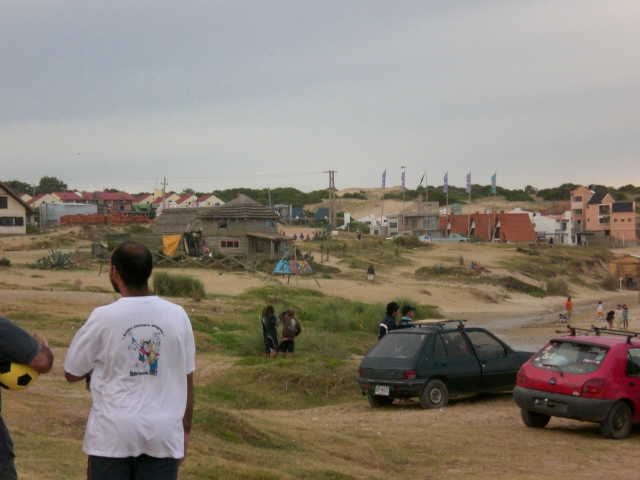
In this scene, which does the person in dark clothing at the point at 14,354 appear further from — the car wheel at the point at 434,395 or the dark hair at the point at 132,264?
the car wheel at the point at 434,395

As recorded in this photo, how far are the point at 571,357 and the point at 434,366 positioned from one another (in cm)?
263

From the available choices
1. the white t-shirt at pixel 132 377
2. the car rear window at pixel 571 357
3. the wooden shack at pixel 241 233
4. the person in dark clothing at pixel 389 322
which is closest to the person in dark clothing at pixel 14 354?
the white t-shirt at pixel 132 377

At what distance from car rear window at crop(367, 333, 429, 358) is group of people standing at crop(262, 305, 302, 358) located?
4.39 m

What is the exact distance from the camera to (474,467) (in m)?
8.66

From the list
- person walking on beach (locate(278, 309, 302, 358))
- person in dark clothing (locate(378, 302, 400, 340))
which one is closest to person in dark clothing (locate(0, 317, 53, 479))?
person in dark clothing (locate(378, 302, 400, 340))

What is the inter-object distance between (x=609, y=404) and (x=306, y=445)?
162 inches

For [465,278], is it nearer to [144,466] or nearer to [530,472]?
[530,472]

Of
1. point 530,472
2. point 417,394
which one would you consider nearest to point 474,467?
point 530,472

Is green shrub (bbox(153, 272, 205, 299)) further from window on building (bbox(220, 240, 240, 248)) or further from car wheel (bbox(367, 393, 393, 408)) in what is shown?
car wheel (bbox(367, 393, 393, 408))

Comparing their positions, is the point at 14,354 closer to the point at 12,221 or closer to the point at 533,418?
the point at 533,418

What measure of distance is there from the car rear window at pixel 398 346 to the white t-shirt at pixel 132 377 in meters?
8.93

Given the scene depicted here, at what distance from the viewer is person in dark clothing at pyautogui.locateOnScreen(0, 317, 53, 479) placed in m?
4.18

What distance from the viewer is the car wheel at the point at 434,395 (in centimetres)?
1266

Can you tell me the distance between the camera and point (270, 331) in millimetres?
18094
